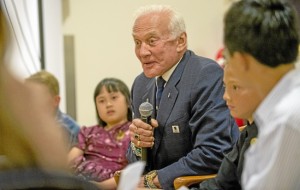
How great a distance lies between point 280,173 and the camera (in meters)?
1.33

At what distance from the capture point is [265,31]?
4.89 feet

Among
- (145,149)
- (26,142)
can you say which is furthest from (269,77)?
(145,149)

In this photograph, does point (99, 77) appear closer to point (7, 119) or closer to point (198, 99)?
point (198, 99)

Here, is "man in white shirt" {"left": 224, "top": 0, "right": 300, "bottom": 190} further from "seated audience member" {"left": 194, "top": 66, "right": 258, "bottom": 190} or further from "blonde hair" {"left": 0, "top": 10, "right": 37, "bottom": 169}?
"blonde hair" {"left": 0, "top": 10, "right": 37, "bottom": 169}

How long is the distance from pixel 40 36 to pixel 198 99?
2.59 m

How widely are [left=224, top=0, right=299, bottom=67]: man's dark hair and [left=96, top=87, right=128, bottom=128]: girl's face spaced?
203 centimetres

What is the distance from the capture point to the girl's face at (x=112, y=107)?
3527 millimetres

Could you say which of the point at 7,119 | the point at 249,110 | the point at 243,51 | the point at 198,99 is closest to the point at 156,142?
the point at 198,99

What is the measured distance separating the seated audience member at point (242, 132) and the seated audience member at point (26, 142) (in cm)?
80

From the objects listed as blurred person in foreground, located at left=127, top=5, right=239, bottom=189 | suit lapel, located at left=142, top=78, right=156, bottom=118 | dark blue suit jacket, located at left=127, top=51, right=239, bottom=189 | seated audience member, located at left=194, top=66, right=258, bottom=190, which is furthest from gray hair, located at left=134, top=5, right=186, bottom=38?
seated audience member, located at left=194, top=66, right=258, bottom=190

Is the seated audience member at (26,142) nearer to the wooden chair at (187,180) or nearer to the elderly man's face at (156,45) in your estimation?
the wooden chair at (187,180)

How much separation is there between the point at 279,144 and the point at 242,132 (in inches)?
23.2

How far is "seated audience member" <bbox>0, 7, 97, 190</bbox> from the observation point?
2.86 feet

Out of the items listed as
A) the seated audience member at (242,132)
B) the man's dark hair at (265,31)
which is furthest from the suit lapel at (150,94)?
the man's dark hair at (265,31)
